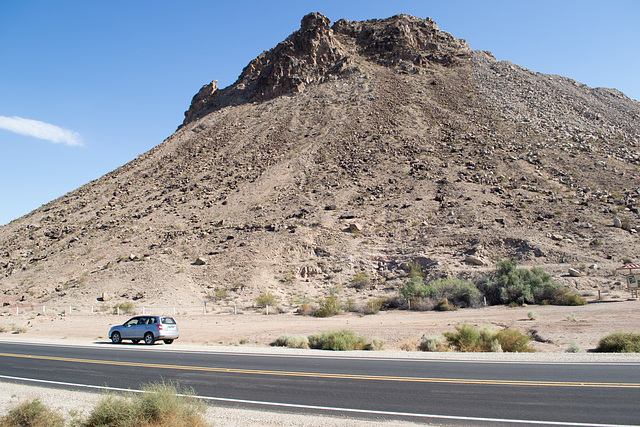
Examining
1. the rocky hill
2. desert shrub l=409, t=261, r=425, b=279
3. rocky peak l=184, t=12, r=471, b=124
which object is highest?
rocky peak l=184, t=12, r=471, b=124

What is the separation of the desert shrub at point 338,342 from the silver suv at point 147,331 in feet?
23.0

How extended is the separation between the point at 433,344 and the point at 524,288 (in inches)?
617

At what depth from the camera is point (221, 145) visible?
2319 inches

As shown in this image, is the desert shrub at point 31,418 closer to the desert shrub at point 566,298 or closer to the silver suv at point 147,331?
the silver suv at point 147,331

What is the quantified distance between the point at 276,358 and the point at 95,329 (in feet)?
59.0

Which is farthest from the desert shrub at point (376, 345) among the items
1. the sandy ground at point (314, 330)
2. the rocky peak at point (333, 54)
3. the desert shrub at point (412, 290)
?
the rocky peak at point (333, 54)

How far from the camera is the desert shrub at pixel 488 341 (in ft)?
48.9

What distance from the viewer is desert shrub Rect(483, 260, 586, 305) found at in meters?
27.3

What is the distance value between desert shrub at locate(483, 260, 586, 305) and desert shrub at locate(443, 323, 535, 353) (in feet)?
44.4

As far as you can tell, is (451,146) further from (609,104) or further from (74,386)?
(74,386)

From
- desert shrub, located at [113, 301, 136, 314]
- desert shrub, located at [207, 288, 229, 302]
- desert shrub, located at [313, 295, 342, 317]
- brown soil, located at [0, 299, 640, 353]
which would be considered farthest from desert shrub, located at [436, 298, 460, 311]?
desert shrub, located at [113, 301, 136, 314]

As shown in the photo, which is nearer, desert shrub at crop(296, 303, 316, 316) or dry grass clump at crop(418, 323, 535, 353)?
dry grass clump at crop(418, 323, 535, 353)

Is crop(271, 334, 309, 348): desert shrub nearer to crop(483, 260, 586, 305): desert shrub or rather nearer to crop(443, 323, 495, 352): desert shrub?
crop(443, 323, 495, 352): desert shrub

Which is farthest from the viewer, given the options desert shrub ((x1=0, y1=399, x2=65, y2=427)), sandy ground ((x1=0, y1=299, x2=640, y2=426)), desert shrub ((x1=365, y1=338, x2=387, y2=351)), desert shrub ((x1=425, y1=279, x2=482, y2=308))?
desert shrub ((x1=425, y1=279, x2=482, y2=308))
